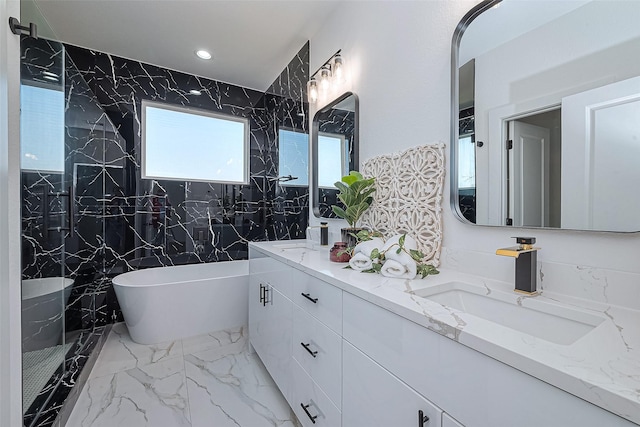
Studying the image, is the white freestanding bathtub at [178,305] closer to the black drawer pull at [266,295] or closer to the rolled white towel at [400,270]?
the black drawer pull at [266,295]

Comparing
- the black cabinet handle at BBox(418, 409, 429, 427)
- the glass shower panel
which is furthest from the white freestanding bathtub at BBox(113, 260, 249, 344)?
the black cabinet handle at BBox(418, 409, 429, 427)

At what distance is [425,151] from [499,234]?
490 mm

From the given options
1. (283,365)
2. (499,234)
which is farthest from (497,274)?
(283,365)

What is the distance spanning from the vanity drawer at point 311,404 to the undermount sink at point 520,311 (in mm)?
585

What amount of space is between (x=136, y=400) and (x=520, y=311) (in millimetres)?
2030

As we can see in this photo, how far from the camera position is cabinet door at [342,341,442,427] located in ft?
2.27

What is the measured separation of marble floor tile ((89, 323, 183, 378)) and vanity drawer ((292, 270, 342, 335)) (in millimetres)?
1455

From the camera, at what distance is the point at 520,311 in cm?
84

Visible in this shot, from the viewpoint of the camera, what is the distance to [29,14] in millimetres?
1394

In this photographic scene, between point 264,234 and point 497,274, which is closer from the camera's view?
point 497,274

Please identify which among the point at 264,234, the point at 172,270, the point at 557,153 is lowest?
the point at 172,270

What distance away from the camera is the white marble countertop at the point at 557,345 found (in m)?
0.41

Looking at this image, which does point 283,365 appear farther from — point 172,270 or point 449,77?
point 172,270

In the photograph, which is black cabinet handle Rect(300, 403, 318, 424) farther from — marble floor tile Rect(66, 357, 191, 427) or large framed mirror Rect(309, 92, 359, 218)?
large framed mirror Rect(309, 92, 359, 218)
